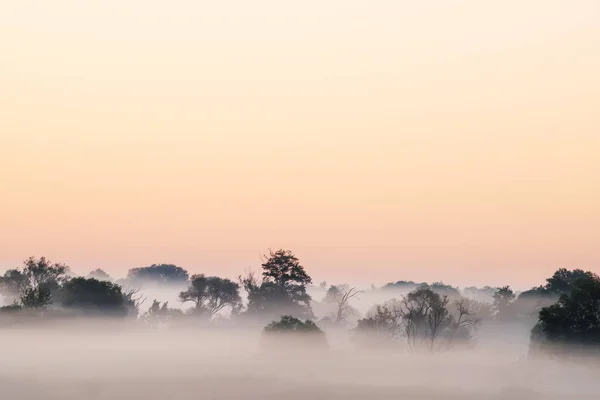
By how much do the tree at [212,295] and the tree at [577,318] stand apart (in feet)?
274

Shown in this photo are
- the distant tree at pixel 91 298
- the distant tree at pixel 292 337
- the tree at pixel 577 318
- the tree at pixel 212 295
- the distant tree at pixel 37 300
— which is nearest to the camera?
the tree at pixel 577 318

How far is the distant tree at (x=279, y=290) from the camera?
159750 millimetres

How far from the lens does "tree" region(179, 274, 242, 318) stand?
550 ft

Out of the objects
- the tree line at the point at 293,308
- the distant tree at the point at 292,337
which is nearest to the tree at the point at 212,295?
the tree line at the point at 293,308

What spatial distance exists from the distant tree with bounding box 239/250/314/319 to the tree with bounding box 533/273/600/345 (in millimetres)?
69473

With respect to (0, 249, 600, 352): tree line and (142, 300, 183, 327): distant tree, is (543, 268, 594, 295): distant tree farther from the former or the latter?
(142, 300, 183, 327): distant tree

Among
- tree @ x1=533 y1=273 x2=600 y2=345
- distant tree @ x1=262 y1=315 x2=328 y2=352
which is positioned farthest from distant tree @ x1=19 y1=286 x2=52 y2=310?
tree @ x1=533 y1=273 x2=600 y2=345

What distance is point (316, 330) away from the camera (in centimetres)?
11656

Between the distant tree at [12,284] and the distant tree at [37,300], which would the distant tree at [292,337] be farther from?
the distant tree at [12,284]

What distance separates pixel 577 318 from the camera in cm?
9538

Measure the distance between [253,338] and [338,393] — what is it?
188 feet

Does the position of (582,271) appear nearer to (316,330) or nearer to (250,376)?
(316,330)

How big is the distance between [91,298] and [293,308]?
133 ft

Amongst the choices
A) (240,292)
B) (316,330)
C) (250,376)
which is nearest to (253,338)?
(316,330)
